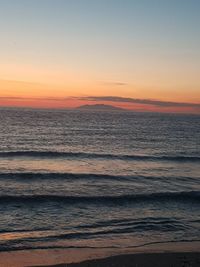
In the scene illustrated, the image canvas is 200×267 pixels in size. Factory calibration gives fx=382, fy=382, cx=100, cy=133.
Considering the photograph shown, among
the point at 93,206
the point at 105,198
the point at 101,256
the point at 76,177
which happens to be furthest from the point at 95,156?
the point at 101,256

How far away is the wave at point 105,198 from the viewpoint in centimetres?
2045

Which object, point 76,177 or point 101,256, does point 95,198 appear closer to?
point 76,177

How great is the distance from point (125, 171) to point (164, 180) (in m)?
4.04

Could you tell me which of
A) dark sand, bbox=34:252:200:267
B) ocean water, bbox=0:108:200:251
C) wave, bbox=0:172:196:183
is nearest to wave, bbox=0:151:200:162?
ocean water, bbox=0:108:200:251

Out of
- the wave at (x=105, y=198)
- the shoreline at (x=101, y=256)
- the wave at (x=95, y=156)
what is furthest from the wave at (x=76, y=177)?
the shoreline at (x=101, y=256)

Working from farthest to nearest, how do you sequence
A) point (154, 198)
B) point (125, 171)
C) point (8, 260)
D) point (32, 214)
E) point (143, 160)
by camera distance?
point (143, 160)
point (125, 171)
point (154, 198)
point (32, 214)
point (8, 260)

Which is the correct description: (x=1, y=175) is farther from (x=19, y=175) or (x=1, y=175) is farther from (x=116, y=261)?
(x=116, y=261)

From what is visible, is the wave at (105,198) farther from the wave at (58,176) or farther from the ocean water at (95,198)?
the wave at (58,176)

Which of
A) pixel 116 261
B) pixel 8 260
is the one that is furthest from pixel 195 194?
pixel 8 260

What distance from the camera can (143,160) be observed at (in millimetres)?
36844

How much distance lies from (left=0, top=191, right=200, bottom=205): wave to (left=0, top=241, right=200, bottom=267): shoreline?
698cm

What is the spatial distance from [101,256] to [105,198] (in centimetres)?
851

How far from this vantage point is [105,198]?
21.4m

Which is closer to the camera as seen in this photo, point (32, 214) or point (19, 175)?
point (32, 214)
